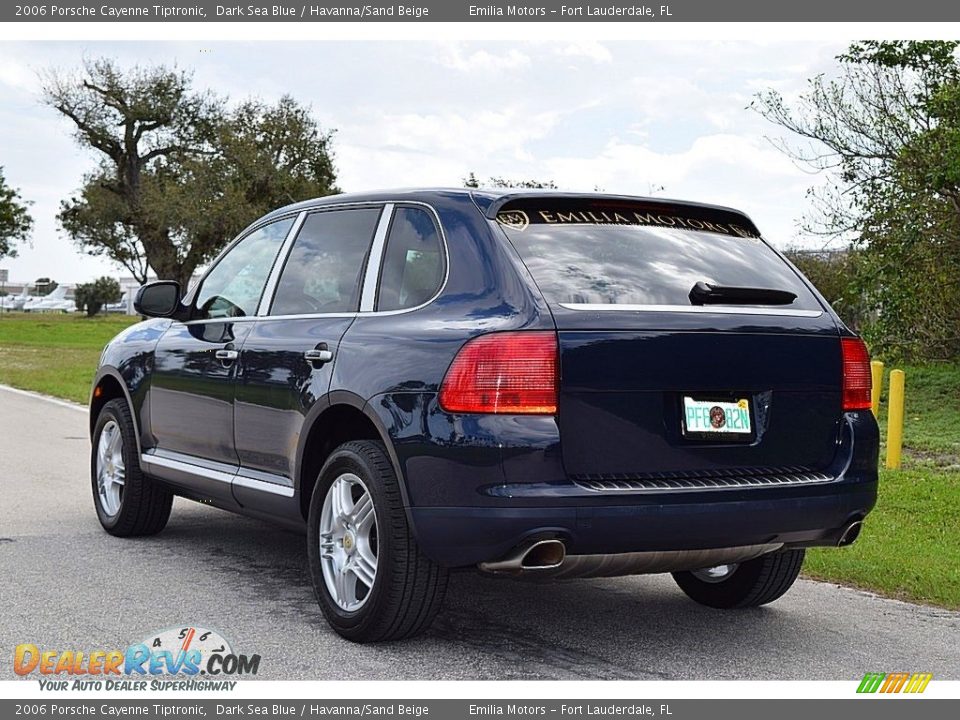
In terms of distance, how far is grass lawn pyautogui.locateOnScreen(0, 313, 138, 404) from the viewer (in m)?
21.3

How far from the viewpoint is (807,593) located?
6633mm

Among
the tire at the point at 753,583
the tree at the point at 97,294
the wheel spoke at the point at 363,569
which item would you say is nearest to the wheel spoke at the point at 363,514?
the wheel spoke at the point at 363,569

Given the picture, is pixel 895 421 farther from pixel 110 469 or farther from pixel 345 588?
pixel 345 588

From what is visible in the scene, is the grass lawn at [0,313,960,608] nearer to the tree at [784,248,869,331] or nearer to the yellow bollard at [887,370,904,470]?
the yellow bollard at [887,370,904,470]

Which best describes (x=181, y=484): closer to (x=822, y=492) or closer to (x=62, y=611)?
(x=62, y=611)

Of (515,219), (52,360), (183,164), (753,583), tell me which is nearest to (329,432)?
(515,219)

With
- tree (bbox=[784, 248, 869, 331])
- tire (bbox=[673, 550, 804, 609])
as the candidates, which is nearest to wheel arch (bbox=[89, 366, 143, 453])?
tire (bbox=[673, 550, 804, 609])

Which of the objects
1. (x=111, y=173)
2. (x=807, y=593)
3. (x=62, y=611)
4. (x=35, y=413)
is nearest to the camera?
(x=62, y=611)

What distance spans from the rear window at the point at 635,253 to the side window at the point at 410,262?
0.35 m

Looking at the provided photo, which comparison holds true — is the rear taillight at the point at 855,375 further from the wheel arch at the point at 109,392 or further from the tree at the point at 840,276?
the tree at the point at 840,276

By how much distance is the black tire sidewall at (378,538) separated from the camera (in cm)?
505

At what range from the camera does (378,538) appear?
201 inches

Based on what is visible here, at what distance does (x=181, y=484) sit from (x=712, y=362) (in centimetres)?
320

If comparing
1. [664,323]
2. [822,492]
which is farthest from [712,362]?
[822,492]
